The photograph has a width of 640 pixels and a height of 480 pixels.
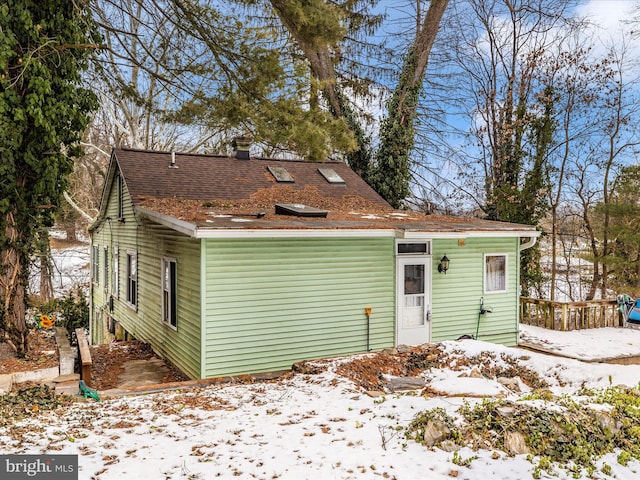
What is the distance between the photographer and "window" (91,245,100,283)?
17.1 m

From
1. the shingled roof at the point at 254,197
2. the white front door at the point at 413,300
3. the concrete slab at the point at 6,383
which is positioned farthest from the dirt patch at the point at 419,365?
the concrete slab at the point at 6,383

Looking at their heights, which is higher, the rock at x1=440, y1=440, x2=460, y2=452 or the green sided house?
the green sided house

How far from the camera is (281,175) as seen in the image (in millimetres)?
13836

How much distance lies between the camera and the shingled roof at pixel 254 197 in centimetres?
866

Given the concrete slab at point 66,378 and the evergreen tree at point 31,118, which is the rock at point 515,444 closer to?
the concrete slab at point 66,378

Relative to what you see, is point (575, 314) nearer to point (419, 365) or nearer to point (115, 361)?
point (419, 365)

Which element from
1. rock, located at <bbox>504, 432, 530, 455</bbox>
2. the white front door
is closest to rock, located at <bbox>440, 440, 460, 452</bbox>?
rock, located at <bbox>504, 432, 530, 455</bbox>

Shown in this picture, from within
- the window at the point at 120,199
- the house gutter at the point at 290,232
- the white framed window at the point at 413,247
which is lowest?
the white framed window at the point at 413,247

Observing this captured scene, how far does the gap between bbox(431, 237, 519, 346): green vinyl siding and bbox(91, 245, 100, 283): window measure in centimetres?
1242

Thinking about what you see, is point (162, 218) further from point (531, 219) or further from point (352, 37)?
point (352, 37)

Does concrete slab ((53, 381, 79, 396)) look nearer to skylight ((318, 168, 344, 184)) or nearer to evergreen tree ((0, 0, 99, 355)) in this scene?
evergreen tree ((0, 0, 99, 355))

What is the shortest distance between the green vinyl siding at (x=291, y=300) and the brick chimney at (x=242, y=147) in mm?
6672

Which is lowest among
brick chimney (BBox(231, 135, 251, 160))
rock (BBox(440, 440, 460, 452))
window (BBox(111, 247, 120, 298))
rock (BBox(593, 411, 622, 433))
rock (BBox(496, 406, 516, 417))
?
rock (BBox(440, 440, 460, 452))

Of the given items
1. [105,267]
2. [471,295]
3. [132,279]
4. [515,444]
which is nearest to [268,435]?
[515,444]
